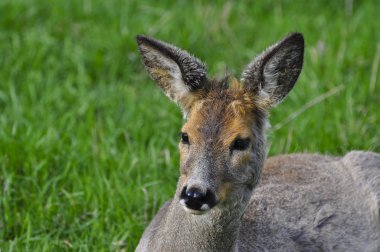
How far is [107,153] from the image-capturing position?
663 cm

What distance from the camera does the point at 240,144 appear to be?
4648 mm

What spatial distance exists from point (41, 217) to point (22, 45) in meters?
2.51

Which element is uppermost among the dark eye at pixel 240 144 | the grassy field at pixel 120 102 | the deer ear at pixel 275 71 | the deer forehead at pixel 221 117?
the deer ear at pixel 275 71

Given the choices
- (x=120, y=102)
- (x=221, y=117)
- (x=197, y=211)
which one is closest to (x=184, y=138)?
(x=221, y=117)

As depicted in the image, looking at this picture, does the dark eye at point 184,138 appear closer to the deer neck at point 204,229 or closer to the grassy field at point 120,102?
the deer neck at point 204,229

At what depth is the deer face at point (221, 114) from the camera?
4496 mm

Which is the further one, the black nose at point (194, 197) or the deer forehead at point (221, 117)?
the deer forehead at point (221, 117)

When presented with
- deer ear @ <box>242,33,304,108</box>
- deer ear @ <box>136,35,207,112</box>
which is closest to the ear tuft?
deer ear @ <box>136,35,207,112</box>

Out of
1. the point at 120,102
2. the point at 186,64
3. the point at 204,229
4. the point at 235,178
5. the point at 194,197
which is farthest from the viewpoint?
the point at 120,102

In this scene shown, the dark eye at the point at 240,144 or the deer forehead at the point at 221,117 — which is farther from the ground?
the deer forehead at the point at 221,117

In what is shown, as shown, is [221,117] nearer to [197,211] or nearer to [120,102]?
[197,211]

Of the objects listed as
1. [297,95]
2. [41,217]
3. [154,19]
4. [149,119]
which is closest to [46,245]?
[41,217]

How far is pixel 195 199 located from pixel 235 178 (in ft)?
1.09

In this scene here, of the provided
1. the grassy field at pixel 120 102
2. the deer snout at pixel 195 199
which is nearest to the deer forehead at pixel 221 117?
the deer snout at pixel 195 199
